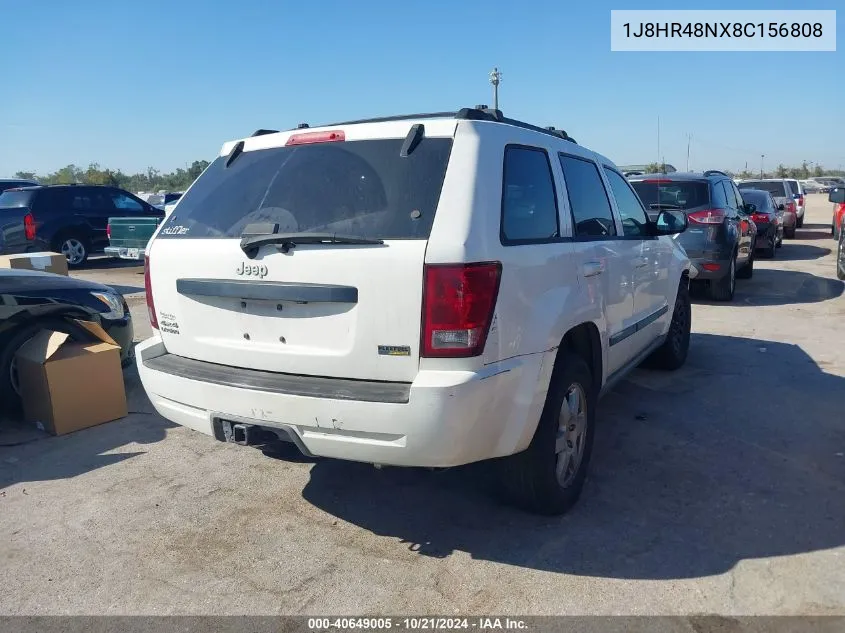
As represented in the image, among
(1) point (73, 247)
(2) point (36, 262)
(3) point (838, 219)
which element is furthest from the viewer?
(3) point (838, 219)

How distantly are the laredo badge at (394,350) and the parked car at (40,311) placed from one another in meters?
3.44

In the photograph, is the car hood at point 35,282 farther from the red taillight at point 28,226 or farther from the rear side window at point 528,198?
the red taillight at point 28,226

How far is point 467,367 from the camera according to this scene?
9.21 ft

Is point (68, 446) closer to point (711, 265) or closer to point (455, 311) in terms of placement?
point (455, 311)

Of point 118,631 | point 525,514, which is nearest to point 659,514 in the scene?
point 525,514

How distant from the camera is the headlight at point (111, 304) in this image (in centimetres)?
570

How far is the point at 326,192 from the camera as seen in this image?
3.21 meters

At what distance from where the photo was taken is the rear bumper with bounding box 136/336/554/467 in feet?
9.11

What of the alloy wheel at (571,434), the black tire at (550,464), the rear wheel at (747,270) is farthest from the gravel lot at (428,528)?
the rear wheel at (747,270)

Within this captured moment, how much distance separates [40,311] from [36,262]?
2970 mm

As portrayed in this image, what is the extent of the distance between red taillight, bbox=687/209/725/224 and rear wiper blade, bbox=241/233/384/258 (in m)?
7.68

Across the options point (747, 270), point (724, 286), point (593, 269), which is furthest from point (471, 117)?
point (747, 270)

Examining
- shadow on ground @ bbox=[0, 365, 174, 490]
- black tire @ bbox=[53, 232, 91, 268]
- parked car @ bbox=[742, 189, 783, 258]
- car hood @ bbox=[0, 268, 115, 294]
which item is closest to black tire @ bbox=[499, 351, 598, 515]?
shadow on ground @ bbox=[0, 365, 174, 490]

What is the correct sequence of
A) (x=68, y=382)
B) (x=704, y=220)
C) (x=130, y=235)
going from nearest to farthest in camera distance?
(x=68, y=382)
(x=704, y=220)
(x=130, y=235)
